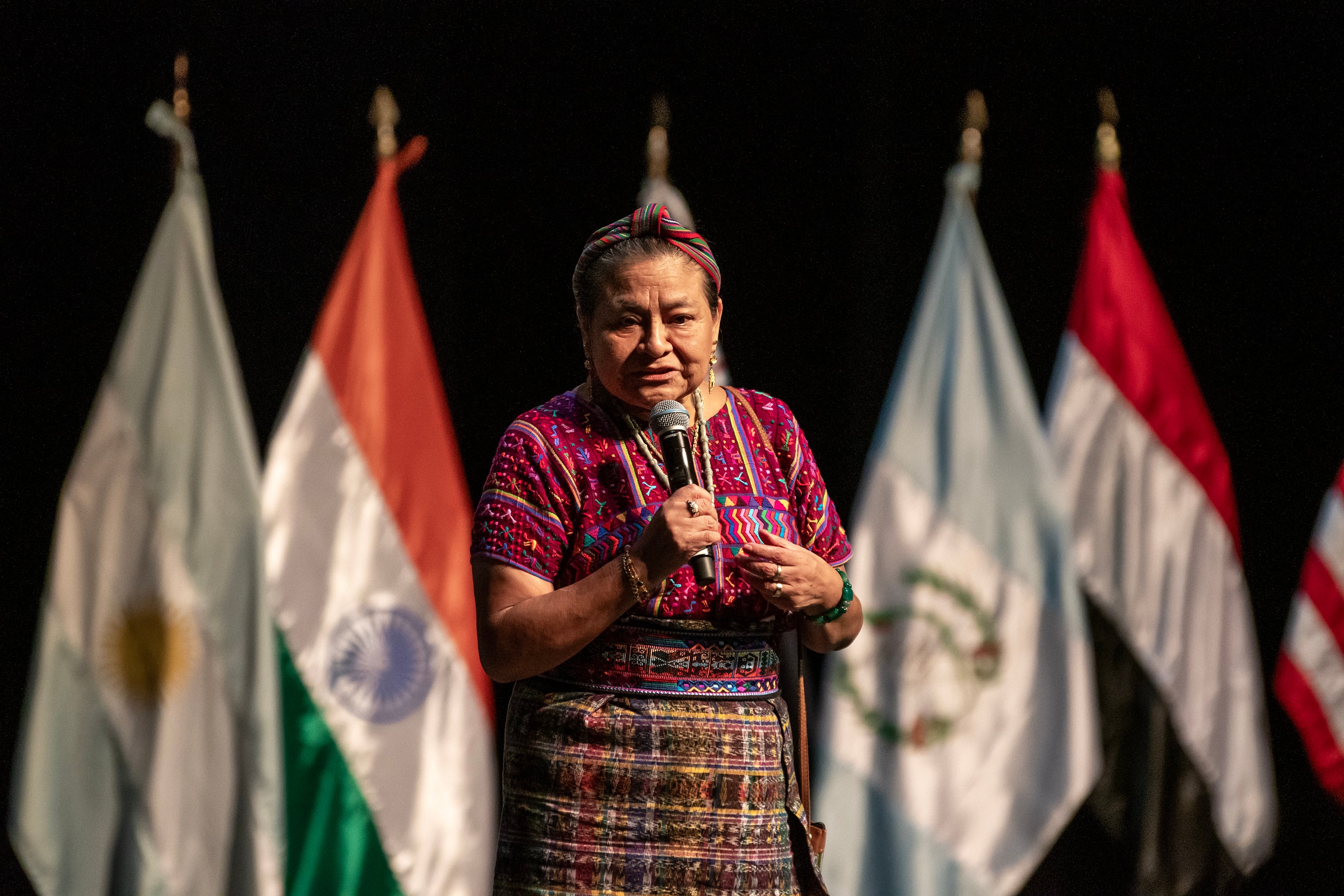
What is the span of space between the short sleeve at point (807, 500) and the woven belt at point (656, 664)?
0.57 feet

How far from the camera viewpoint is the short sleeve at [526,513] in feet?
4.16

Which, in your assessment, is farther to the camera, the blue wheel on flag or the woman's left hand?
the blue wheel on flag

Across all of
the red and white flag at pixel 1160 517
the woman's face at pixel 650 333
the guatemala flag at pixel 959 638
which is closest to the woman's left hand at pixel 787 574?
the woman's face at pixel 650 333

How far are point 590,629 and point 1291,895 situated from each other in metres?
2.66

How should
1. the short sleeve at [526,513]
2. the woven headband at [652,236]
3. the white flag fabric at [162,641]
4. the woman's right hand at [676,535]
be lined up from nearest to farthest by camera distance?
the woman's right hand at [676,535], the short sleeve at [526,513], the woven headband at [652,236], the white flag fabric at [162,641]

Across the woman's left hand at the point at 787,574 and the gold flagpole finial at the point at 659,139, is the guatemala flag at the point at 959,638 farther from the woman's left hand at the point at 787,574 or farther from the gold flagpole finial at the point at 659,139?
the woman's left hand at the point at 787,574

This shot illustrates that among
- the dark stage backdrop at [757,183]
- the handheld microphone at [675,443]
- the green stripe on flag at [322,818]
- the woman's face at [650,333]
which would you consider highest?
the dark stage backdrop at [757,183]

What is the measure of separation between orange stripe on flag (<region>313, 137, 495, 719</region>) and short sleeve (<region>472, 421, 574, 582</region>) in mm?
1675

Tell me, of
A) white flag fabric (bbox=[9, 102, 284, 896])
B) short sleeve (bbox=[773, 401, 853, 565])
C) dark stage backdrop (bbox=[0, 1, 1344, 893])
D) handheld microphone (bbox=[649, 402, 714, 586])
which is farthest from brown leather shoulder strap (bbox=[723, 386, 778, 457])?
white flag fabric (bbox=[9, 102, 284, 896])

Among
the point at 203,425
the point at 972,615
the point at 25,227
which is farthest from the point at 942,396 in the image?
→ the point at 25,227

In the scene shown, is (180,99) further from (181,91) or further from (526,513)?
(526,513)

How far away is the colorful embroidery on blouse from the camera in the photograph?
1278 mm

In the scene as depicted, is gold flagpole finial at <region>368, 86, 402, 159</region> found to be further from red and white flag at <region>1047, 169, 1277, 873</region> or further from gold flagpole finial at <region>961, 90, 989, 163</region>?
red and white flag at <region>1047, 169, 1277, 873</region>

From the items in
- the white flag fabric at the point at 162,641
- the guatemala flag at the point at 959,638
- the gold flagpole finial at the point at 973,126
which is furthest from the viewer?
the gold flagpole finial at the point at 973,126
